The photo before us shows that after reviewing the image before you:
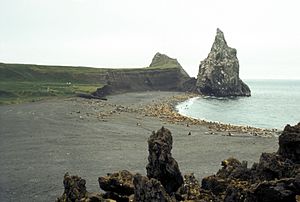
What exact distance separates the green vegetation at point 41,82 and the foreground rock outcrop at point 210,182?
3442 inches

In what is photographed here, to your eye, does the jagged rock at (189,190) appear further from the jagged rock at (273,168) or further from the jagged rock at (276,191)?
the jagged rock at (276,191)

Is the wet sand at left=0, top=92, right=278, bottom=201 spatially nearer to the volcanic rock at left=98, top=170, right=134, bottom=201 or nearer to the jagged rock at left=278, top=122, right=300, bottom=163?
the volcanic rock at left=98, top=170, right=134, bottom=201

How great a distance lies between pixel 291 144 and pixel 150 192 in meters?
8.77

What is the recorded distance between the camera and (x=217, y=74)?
18862 cm

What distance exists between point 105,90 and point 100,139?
358 ft

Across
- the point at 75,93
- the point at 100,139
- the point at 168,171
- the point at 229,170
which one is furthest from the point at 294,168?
the point at 75,93

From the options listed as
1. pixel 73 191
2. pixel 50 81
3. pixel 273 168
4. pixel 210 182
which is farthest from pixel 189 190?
pixel 50 81

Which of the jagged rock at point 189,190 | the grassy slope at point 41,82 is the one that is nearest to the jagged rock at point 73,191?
the jagged rock at point 189,190

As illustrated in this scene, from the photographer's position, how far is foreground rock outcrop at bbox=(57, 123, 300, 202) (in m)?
17.8

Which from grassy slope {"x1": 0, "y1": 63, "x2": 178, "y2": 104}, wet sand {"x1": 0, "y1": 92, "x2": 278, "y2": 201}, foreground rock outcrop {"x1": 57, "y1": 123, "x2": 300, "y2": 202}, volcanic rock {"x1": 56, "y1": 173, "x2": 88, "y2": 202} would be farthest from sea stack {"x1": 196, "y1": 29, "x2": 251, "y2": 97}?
volcanic rock {"x1": 56, "y1": 173, "x2": 88, "y2": 202}

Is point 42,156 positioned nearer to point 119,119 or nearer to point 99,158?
point 99,158

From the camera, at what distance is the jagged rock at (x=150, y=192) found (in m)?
18.2

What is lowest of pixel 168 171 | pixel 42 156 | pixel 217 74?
pixel 42 156

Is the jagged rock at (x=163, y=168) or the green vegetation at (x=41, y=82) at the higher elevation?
the green vegetation at (x=41, y=82)
